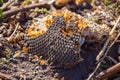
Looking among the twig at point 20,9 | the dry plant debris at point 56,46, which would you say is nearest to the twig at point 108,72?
the dry plant debris at point 56,46

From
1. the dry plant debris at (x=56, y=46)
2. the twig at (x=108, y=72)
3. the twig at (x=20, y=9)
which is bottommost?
the twig at (x=108, y=72)

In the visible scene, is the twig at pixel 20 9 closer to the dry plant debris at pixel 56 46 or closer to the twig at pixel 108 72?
the dry plant debris at pixel 56 46

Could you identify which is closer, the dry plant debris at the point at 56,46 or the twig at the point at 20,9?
the dry plant debris at the point at 56,46

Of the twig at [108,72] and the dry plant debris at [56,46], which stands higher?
the dry plant debris at [56,46]

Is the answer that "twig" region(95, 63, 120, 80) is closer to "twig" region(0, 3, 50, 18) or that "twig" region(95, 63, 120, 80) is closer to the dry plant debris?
the dry plant debris

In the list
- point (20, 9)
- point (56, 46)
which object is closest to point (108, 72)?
point (56, 46)

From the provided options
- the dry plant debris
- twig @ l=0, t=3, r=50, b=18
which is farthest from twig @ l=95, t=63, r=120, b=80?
twig @ l=0, t=3, r=50, b=18

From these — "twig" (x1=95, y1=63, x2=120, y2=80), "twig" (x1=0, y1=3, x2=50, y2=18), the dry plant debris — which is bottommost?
"twig" (x1=95, y1=63, x2=120, y2=80)

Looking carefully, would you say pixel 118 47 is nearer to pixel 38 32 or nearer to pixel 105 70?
pixel 105 70

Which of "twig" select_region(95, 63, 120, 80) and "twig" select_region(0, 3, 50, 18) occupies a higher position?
"twig" select_region(0, 3, 50, 18)
